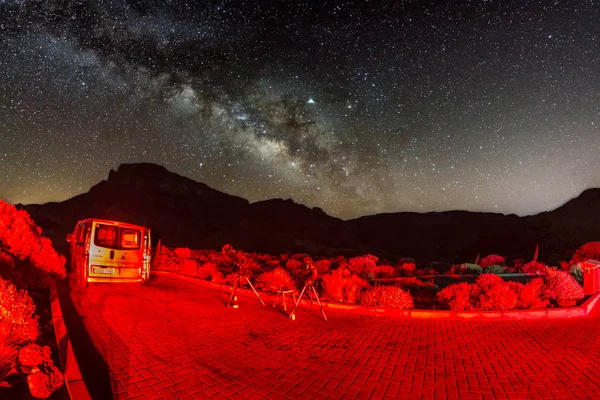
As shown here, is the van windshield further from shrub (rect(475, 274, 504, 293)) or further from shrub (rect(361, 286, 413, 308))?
shrub (rect(475, 274, 504, 293))

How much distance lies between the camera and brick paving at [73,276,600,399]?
3.80 meters

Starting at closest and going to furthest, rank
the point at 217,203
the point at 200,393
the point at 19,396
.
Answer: the point at 19,396, the point at 200,393, the point at 217,203

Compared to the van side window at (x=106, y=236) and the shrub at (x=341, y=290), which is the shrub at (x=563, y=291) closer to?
the shrub at (x=341, y=290)

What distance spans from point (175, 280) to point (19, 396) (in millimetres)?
10077

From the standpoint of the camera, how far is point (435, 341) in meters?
5.79

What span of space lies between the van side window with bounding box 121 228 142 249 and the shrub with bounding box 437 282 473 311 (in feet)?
32.6

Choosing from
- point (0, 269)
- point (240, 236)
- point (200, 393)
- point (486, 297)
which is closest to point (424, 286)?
point (486, 297)

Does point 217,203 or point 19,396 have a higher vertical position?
point 217,203

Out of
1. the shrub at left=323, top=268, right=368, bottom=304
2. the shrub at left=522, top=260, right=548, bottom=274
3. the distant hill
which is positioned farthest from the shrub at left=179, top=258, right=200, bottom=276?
the distant hill

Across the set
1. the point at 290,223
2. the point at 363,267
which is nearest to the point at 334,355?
the point at 363,267

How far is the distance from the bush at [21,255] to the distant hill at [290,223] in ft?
115

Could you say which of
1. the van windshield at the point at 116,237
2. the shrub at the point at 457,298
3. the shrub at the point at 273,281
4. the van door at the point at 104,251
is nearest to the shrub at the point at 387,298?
the shrub at the point at 457,298

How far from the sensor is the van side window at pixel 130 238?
9.78m

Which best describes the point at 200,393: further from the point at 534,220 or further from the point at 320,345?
the point at 534,220
